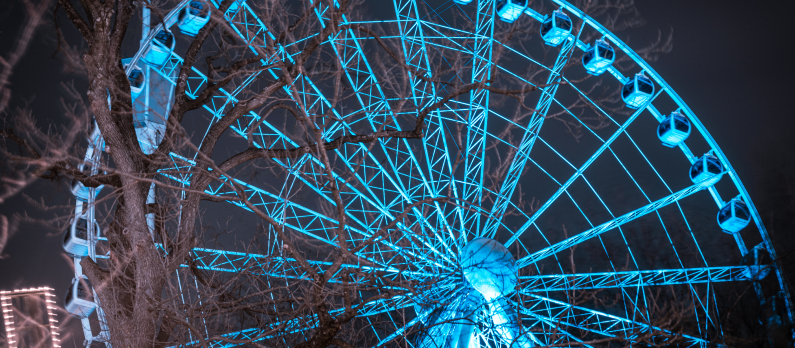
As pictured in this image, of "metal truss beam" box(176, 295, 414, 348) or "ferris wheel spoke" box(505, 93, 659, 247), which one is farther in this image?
"ferris wheel spoke" box(505, 93, 659, 247)

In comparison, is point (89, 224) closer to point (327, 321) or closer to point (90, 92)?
point (90, 92)

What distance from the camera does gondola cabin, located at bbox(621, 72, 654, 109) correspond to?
1270cm

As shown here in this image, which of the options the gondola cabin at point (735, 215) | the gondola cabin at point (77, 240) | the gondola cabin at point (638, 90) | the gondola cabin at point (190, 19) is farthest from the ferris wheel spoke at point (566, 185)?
the gondola cabin at point (77, 240)

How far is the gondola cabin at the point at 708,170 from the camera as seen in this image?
12.9m

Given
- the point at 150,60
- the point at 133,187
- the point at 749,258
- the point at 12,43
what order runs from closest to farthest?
the point at 133,187, the point at 150,60, the point at 749,258, the point at 12,43

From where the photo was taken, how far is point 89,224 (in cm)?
1052

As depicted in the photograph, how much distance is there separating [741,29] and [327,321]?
70.7 feet

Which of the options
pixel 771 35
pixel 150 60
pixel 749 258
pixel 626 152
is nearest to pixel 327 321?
pixel 150 60

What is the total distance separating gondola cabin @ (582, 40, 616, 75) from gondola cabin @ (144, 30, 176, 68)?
871 centimetres

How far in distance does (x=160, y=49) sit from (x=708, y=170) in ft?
39.5

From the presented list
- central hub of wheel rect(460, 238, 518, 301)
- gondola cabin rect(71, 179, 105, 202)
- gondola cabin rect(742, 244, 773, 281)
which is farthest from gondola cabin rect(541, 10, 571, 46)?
gondola cabin rect(71, 179, 105, 202)

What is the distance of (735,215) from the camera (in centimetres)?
1284

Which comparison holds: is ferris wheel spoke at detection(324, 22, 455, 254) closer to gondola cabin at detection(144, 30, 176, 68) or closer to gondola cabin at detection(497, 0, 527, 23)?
gondola cabin at detection(497, 0, 527, 23)

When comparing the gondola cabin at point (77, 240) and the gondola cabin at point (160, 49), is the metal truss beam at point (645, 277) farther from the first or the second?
the gondola cabin at point (160, 49)
